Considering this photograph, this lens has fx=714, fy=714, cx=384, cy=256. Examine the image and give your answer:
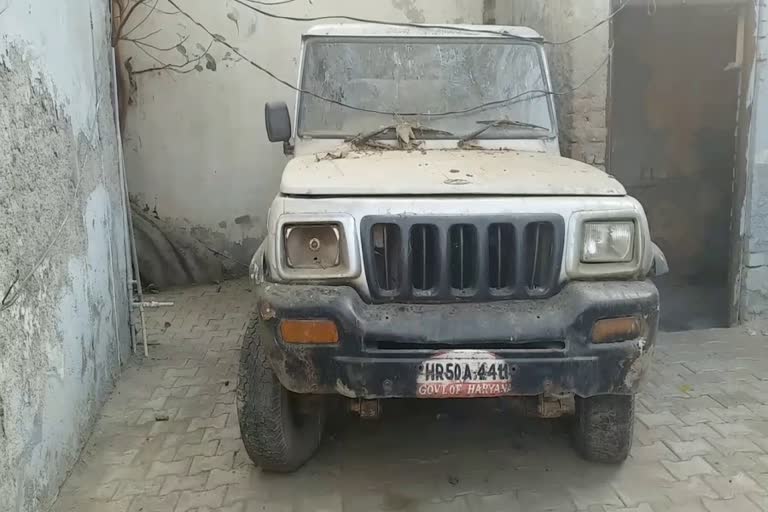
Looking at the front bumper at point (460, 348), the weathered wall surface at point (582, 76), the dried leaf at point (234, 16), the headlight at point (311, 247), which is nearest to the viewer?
the front bumper at point (460, 348)

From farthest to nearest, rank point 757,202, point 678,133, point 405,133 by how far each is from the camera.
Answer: point 678,133 < point 757,202 < point 405,133

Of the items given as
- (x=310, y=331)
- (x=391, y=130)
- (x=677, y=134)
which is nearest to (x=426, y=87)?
(x=391, y=130)

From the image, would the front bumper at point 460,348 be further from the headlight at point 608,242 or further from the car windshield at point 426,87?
the car windshield at point 426,87

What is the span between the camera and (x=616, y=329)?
8.79 feet

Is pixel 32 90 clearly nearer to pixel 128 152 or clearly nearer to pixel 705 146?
pixel 128 152

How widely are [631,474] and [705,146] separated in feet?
16.7

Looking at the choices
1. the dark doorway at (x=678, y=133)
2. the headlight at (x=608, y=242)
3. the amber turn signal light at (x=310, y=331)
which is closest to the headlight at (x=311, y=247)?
the amber turn signal light at (x=310, y=331)

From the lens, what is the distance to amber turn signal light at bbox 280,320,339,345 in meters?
2.64

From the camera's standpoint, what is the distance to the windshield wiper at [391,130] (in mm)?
3707

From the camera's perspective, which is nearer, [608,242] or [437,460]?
[608,242]

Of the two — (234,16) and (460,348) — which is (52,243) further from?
(234,16)

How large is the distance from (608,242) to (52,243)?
237 centimetres

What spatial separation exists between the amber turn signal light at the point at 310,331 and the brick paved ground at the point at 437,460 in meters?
0.82

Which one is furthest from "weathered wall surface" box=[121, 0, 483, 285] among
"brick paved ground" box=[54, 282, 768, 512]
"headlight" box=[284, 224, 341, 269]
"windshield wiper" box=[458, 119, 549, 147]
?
"headlight" box=[284, 224, 341, 269]
